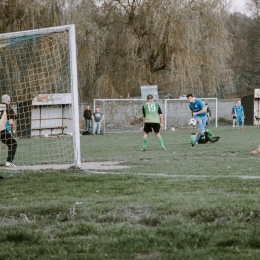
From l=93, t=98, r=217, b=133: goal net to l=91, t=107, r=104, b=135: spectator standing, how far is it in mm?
924

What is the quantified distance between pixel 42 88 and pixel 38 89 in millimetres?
187

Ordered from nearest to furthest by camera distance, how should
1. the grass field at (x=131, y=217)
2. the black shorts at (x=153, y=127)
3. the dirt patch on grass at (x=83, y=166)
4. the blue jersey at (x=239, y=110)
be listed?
the grass field at (x=131, y=217)
the dirt patch on grass at (x=83, y=166)
the black shorts at (x=153, y=127)
the blue jersey at (x=239, y=110)

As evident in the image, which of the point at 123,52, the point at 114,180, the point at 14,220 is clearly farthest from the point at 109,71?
the point at 14,220

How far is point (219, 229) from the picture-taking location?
186 inches

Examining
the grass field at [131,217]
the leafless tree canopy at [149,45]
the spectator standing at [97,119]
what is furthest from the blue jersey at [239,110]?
the grass field at [131,217]

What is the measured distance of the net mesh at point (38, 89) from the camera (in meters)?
14.8

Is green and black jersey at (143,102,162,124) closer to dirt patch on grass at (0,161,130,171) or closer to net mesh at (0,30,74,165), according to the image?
net mesh at (0,30,74,165)

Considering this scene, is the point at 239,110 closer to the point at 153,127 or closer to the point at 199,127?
the point at 199,127

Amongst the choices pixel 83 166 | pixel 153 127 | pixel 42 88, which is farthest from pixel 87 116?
pixel 83 166

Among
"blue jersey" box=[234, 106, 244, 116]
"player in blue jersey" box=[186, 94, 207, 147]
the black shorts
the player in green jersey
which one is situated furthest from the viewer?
"blue jersey" box=[234, 106, 244, 116]

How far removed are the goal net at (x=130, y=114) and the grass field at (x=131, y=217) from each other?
26.5 m

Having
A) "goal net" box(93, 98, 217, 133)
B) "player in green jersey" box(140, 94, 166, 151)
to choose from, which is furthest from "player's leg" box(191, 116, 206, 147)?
"goal net" box(93, 98, 217, 133)

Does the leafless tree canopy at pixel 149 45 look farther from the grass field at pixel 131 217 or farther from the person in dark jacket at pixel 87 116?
the grass field at pixel 131 217

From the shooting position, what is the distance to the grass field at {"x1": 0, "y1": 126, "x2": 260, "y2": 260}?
4.14 meters
